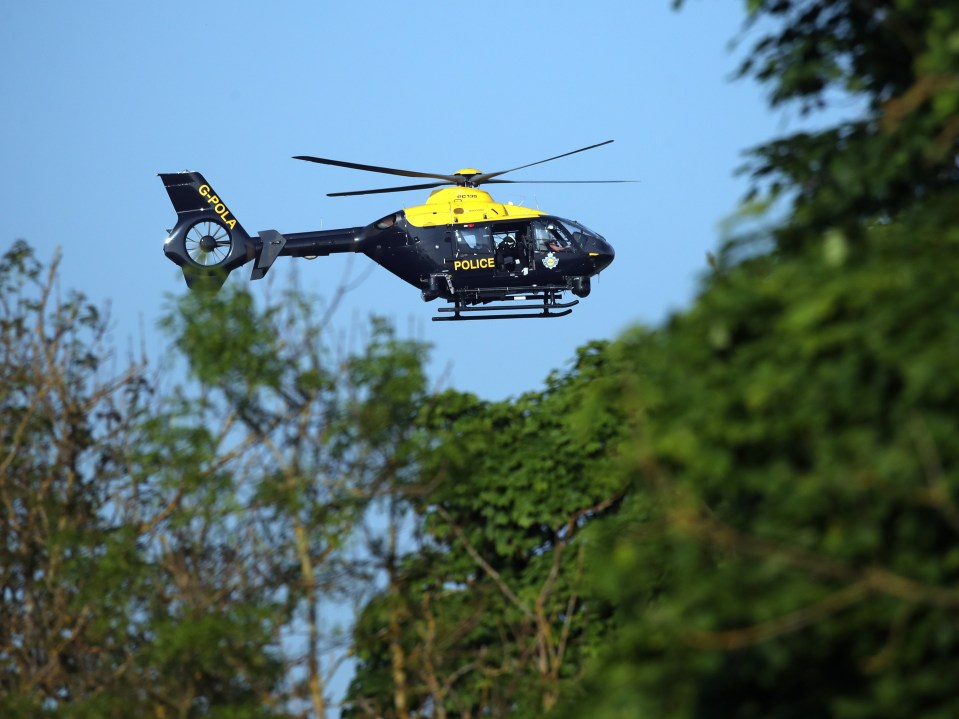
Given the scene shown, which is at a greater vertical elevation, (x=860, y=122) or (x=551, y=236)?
(x=551, y=236)

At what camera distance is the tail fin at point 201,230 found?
143ft

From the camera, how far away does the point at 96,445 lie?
1975cm

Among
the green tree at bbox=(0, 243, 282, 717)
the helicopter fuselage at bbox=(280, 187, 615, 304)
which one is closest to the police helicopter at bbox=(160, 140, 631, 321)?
the helicopter fuselage at bbox=(280, 187, 615, 304)

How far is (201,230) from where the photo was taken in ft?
145

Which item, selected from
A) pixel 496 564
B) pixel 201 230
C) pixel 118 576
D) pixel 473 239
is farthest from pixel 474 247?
pixel 118 576

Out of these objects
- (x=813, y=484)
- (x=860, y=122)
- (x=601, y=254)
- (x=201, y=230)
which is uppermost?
(x=201, y=230)

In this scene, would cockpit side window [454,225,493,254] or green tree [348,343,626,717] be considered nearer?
green tree [348,343,626,717]

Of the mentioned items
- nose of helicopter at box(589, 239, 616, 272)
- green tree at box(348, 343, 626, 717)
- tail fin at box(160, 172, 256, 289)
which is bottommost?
green tree at box(348, 343, 626, 717)

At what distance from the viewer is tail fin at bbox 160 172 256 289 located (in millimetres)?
43656

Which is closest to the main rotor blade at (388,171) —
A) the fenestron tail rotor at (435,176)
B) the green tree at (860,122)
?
the fenestron tail rotor at (435,176)

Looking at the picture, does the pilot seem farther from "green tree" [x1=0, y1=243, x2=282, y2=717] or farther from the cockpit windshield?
"green tree" [x1=0, y1=243, x2=282, y2=717]

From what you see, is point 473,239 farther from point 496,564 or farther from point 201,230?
point 496,564

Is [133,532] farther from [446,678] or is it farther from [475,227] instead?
[475,227]

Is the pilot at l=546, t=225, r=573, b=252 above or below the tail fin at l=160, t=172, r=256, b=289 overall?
below
